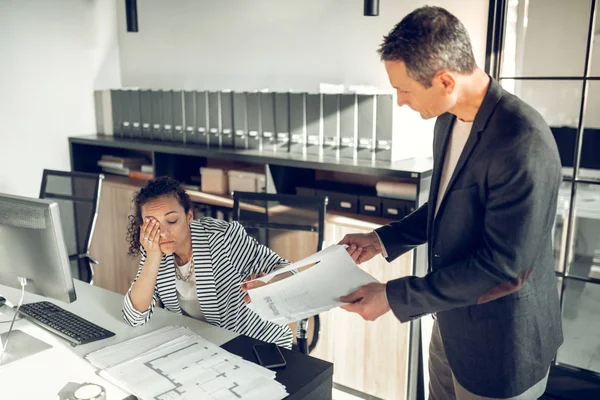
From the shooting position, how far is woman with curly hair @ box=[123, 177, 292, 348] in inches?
70.6

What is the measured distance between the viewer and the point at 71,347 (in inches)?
60.3

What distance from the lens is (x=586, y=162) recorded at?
2643 mm

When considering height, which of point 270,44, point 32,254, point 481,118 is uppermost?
point 270,44

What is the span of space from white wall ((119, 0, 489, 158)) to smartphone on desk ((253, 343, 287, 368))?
4.86ft

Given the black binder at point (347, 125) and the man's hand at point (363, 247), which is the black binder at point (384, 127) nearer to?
the black binder at point (347, 125)

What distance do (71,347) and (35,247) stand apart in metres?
0.31

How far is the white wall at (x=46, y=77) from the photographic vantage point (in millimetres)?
3477

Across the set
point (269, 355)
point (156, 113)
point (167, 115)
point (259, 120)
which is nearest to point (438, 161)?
point (269, 355)

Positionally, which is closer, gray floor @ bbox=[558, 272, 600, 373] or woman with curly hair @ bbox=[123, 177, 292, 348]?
woman with curly hair @ bbox=[123, 177, 292, 348]

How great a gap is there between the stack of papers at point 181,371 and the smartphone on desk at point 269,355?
3 centimetres

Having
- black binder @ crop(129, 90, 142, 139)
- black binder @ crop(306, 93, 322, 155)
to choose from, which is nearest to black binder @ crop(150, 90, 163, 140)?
black binder @ crop(129, 90, 142, 139)

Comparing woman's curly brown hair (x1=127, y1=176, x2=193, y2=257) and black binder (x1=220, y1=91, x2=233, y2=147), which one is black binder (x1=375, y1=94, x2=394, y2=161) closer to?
black binder (x1=220, y1=91, x2=233, y2=147)

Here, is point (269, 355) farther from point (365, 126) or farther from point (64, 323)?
point (365, 126)

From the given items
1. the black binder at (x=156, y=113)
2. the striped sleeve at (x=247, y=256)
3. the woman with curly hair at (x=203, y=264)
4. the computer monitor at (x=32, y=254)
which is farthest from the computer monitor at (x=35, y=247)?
the black binder at (x=156, y=113)
